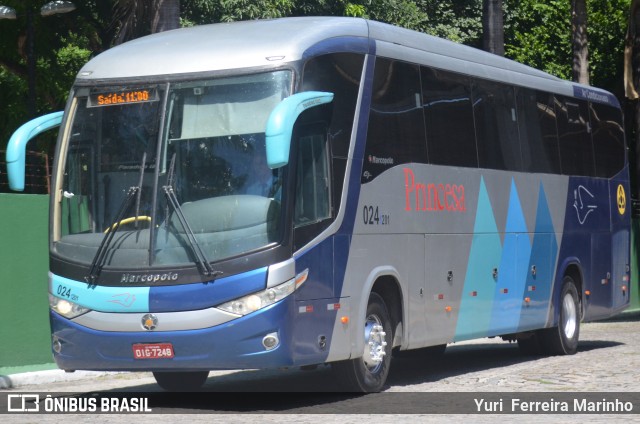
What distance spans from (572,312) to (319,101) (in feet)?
26.2


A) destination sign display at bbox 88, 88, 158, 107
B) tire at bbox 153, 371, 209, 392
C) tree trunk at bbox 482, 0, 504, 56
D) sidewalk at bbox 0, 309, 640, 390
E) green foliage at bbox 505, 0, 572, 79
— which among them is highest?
green foliage at bbox 505, 0, 572, 79

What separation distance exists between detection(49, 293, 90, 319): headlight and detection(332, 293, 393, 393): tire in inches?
101

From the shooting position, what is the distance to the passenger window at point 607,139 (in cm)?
→ 1916

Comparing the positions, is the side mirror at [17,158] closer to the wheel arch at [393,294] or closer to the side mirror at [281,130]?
the side mirror at [281,130]

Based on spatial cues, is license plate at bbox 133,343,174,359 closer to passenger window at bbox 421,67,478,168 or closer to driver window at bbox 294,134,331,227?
driver window at bbox 294,134,331,227

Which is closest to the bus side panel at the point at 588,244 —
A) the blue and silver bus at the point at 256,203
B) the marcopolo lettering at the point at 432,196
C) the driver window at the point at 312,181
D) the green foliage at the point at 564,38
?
the marcopolo lettering at the point at 432,196

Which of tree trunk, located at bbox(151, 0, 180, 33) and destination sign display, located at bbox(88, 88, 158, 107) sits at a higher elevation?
tree trunk, located at bbox(151, 0, 180, 33)

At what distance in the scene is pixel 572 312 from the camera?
18.0m

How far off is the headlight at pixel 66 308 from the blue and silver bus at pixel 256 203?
0.02m

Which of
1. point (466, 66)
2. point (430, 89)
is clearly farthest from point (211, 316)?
point (466, 66)

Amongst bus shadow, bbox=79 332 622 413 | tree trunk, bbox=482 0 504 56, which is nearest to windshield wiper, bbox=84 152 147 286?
bus shadow, bbox=79 332 622 413

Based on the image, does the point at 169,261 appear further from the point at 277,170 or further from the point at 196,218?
the point at 277,170

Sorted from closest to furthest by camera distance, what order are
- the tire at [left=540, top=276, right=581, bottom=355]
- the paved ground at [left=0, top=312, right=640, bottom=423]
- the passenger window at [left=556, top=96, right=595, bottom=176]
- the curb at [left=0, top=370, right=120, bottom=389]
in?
the paved ground at [left=0, top=312, right=640, bottom=423]
the curb at [left=0, top=370, right=120, bottom=389]
the tire at [left=540, top=276, right=581, bottom=355]
the passenger window at [left=556, top=96, right=595, bottom=176]

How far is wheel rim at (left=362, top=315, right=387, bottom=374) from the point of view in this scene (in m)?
12.5
